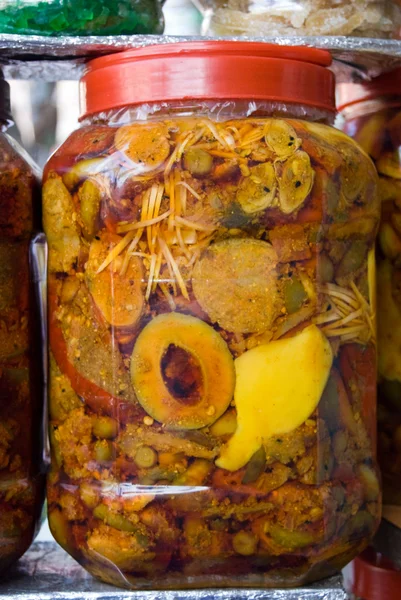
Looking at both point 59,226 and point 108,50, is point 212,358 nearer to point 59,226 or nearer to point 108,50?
point 59,226

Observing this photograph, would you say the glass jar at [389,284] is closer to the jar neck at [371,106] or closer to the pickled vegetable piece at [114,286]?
the jar neck at [371,106]

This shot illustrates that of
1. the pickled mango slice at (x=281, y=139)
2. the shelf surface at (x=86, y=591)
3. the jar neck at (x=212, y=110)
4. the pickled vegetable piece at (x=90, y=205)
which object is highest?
the jar neck at (x=212, y=110)

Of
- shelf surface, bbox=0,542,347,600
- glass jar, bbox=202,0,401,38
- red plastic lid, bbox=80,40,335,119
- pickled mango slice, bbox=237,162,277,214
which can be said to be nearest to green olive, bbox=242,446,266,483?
shelf surface, bbox=0,542,347,600

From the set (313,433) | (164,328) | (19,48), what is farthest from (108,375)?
(19,48)

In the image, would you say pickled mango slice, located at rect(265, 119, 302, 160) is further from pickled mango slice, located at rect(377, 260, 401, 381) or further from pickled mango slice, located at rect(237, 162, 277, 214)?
pickled mango slice, located at rect(377, 260, 401, 381)

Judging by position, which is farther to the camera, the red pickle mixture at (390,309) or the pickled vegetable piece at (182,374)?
the red pickle mixture at (390,309)

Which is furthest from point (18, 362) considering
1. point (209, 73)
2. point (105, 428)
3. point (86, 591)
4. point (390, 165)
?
point (390, 165)

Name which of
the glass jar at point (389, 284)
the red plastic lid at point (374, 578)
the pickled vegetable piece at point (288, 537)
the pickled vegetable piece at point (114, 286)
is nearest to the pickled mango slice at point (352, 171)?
the glass jar at point (389, 284)
